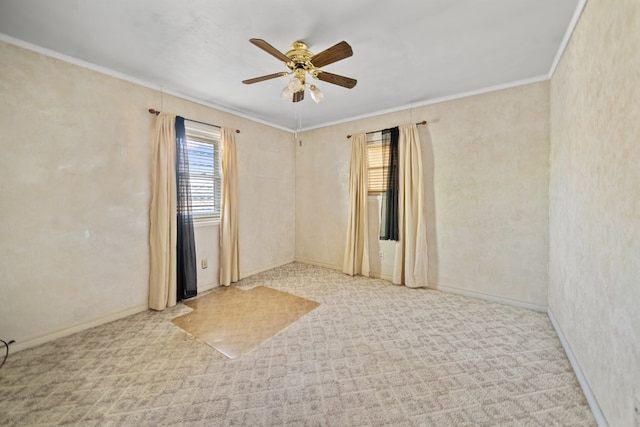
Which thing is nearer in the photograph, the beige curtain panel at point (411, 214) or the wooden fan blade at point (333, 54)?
the wooden fan blade at point (333, 54)

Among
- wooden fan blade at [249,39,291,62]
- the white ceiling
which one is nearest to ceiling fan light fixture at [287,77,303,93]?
wooden fan blade at [249,39,291,62]

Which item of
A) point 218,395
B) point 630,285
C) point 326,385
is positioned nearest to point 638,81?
point 630,285

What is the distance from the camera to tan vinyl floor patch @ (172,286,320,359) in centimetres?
226

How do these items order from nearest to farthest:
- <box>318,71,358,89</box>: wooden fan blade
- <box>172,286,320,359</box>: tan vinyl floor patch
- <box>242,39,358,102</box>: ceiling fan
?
1. <box>242,39,358,102</box>: ceiling fan
2. <box>318,71,358,89</box>: wooden fan blade
3. <box>172,286,320,359</box>: tan vinyl floor patch

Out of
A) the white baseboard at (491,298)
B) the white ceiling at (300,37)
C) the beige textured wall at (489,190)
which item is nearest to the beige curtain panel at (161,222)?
the white ceiling at (300,37)

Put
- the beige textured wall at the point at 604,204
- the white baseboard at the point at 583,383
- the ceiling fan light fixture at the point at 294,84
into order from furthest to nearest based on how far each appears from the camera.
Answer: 1. the ceiling fan light fixture at the point at 294,84
2. the white baseboard at the point at 583,383
3. the beige textured wall at the point at 604,204

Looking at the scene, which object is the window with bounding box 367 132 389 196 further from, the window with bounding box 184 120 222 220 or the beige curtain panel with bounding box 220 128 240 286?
the window with bounding box 184 120 222 220

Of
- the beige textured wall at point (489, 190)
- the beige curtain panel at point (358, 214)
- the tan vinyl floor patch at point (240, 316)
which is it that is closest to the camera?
the tan vinyl floor patch at point (240, 316)

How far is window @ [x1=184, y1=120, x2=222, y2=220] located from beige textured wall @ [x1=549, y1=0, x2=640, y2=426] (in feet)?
12.1

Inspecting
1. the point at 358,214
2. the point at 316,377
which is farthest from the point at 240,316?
the point at 358,214

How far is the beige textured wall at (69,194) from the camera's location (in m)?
2.04

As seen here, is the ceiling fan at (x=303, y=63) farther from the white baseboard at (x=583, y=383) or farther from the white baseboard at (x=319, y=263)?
the white baseboard at (x=319, y=263)

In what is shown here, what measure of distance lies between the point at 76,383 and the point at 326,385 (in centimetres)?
172

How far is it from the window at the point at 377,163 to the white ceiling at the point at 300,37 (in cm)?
97
